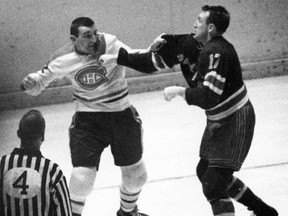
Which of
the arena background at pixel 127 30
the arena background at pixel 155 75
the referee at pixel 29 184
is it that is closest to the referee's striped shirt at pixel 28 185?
the referee at pixel 29 184

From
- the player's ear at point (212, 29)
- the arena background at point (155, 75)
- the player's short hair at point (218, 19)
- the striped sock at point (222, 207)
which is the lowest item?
the arena background at point (155, 75)

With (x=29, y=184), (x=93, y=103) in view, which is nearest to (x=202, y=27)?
(x=93, y=103)

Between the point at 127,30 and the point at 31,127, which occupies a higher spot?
the point at 31,127

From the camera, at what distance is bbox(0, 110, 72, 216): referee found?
2.79 m

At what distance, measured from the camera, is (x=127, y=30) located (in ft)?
27.1

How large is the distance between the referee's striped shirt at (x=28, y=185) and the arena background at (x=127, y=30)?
5398mm

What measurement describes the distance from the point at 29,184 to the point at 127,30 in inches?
222

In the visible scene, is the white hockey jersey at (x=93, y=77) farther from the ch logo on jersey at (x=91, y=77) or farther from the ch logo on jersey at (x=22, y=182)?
the ch logo on jersey at (x=22, y=182)

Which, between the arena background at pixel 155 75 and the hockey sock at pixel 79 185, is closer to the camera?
the hockey sock at pixel 79 185

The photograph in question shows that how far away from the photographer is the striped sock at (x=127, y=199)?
4321mm

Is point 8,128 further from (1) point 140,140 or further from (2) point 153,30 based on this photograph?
(1) point 140,140

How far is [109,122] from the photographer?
4.13m

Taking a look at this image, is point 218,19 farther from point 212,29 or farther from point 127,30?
point 127,30

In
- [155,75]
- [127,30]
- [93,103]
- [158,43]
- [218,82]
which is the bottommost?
[155,75]
